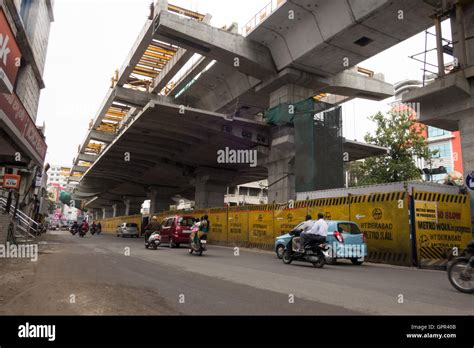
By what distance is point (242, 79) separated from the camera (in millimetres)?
27609

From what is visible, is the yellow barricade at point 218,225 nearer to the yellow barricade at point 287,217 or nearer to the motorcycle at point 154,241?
the yellow barricade at point 287,217

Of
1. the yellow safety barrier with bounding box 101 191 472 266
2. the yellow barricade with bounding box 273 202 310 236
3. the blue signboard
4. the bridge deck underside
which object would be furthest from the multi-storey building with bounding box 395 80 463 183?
the yellow safety barrier with bounding box 101 191 472 266

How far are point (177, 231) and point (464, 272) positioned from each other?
48.1ft

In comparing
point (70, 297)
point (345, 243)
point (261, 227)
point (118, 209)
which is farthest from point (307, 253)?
point (118, 209)

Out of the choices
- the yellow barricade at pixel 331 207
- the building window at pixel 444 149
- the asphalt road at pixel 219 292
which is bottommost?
the asphalt road at pixel 219 292

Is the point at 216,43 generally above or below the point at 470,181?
above

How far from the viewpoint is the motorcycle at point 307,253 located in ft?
36.4

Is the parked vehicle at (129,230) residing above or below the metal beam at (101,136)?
below

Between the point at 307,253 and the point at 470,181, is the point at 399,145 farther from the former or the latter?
the point at 307,253

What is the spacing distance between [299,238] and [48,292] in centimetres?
766

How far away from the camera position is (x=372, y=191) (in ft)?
48.8

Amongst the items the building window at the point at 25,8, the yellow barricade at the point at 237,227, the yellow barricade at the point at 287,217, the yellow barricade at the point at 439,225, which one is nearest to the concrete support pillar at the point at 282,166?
the yellow barricade at the point at 237,227

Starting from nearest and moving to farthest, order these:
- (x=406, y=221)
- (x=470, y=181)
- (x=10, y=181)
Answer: (x=406, y=221)
(x=470, y=181)
(x=10, y=181)

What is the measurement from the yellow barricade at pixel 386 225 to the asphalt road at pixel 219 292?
240cm
